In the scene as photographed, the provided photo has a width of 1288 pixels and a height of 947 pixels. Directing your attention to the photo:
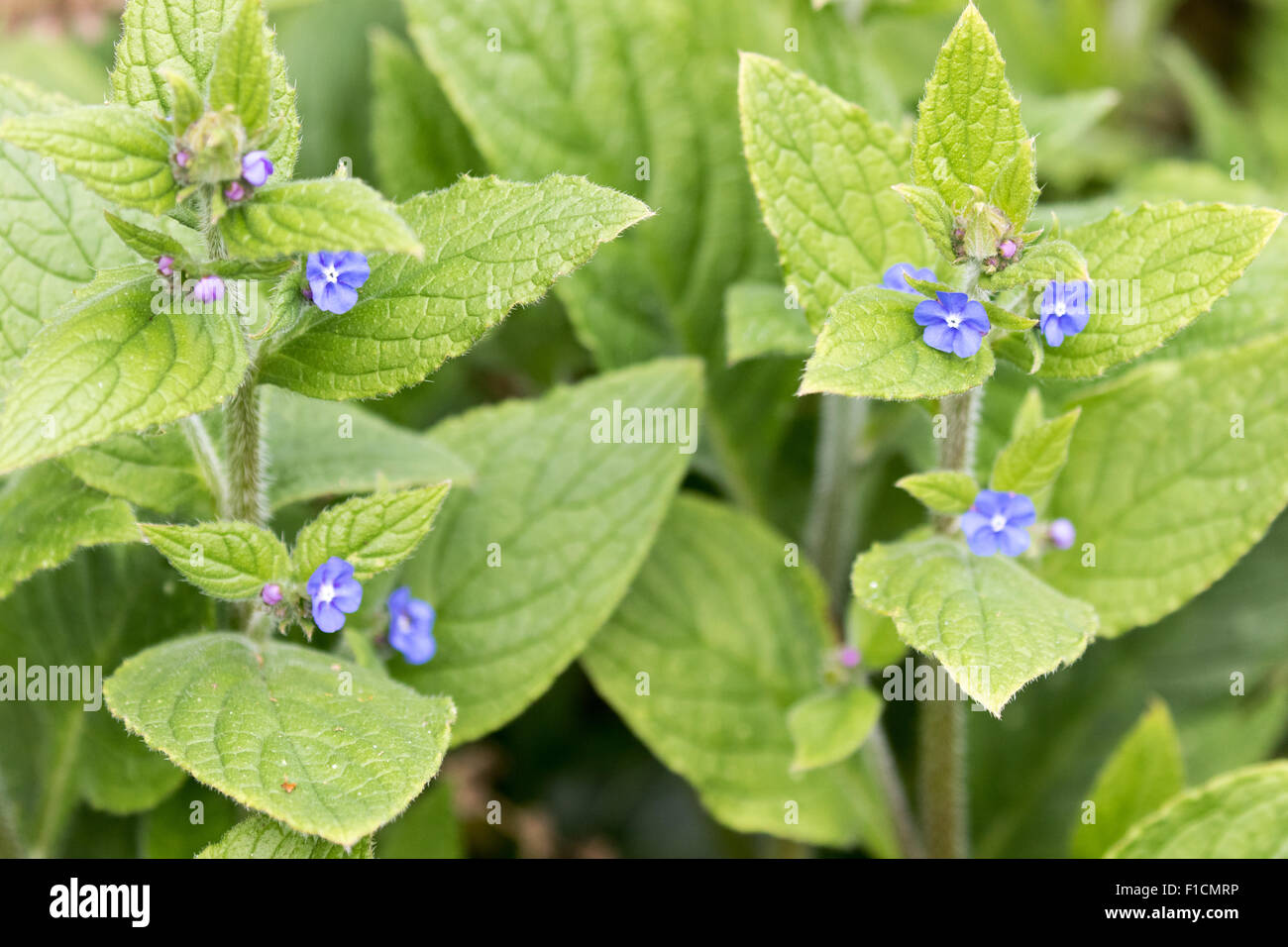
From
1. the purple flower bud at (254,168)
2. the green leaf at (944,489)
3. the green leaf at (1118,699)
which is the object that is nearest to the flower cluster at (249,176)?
the purple flower bud at (254,168)

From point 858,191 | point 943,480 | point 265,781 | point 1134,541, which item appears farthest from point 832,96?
point 265,781

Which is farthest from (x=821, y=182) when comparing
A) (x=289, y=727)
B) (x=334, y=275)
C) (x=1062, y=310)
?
(x=289, y=727)

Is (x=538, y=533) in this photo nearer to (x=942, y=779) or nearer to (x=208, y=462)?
(x=208, y=462)

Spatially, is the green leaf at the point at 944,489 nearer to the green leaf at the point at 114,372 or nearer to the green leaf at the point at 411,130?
the green leaf at the point at 114,372

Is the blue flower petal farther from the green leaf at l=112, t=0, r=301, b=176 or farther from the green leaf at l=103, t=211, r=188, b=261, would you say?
the green leaf at l=103, t=211, r=188, b=261
